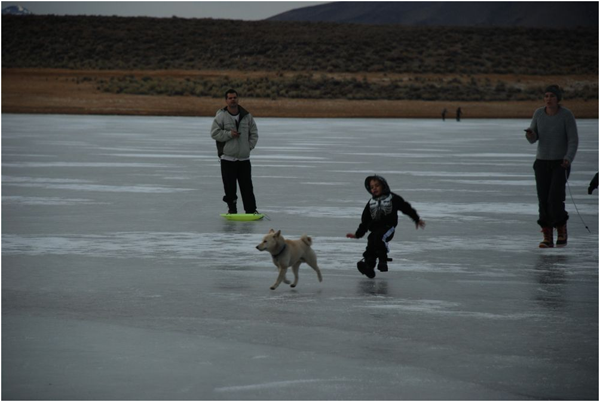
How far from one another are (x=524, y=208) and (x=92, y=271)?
7.34 m

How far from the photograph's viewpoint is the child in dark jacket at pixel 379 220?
9344 mm

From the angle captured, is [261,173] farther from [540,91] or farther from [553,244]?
[540,91]

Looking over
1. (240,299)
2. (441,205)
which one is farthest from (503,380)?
(441,205)

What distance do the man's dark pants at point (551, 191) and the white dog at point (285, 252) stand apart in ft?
11.3

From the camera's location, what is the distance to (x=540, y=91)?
8238 centimetres

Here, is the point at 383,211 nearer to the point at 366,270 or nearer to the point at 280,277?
the point at 366,270

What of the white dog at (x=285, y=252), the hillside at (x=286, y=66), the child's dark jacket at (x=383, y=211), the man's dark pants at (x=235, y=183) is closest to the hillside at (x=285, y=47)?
the hillside at (x=286, y=66)

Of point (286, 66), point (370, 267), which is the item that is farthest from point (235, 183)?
point (286, 66)

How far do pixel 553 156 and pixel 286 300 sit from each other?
14.7ft

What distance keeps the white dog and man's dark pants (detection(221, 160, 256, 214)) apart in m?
4.99

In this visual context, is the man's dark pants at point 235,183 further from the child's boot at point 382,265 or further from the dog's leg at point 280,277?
the dog's leg at point 280,277

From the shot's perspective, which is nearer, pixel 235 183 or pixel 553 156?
pixel 553 156

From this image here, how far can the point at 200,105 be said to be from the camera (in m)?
70.2

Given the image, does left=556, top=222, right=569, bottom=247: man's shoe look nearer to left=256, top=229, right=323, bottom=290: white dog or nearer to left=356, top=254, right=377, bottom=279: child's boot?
left=356, top=254, right=377, bottom=279: child's boot
